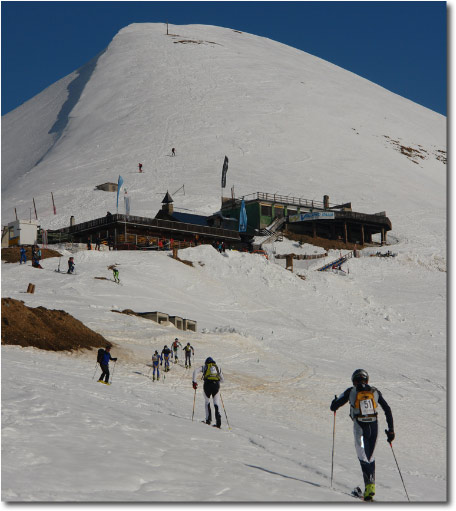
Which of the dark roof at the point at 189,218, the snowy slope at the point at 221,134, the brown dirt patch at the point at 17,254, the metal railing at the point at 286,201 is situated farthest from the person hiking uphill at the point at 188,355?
the snowy slope at the point at 221,134

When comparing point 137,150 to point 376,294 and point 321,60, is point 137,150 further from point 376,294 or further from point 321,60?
point 321,60

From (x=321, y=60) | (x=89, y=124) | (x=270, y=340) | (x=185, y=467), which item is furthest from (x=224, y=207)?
(x=321, y=60)

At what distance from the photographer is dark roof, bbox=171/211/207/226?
64.7 metres

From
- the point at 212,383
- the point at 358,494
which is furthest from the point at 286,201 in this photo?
the point at 358,494

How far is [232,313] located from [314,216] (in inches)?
1249

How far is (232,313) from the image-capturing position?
1325 inches

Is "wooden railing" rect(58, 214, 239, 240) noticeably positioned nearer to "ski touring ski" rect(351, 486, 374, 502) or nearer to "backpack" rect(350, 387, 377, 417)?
"backpack" rect(350, 387, 377, 417)

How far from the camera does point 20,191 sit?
9075 cm

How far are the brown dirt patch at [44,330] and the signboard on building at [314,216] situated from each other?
4317 centimetres

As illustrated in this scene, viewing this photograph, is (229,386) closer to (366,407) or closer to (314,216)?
(366,407)

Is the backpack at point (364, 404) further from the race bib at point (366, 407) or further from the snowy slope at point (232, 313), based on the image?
the snowy slope at point (232, 313)

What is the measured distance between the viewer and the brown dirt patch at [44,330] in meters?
19.9

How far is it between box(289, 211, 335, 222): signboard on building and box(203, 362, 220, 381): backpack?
52445 millimetres

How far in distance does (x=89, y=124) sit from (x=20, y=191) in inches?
998
